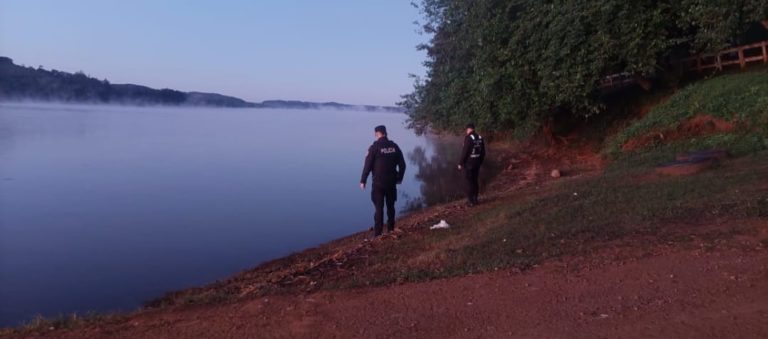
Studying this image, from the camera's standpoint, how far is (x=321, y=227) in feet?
55.5

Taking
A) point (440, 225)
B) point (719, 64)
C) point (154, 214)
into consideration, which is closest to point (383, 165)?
point (440, 225)

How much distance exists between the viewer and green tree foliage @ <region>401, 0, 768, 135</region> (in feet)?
64.7

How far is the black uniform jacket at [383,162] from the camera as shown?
10523 mm

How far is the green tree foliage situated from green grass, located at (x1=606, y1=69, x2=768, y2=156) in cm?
124

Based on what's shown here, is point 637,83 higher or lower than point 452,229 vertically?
higher

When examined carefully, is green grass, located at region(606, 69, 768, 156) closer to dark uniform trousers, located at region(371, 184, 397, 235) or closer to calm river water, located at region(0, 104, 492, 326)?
calm river water, located at region(0, 104, 492, 326)

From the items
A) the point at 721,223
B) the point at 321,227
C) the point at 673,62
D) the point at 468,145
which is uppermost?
the point at 673,62

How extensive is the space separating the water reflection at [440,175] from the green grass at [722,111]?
527 cm

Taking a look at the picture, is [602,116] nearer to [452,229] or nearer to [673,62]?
[673,62]

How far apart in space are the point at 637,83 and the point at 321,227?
53.1ft

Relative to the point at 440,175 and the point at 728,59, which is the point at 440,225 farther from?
the point at 728,59

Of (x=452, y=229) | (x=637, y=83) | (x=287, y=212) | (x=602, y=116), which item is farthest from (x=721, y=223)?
(x=637, y=83)

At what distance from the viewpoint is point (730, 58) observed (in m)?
24.8

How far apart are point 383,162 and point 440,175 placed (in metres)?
18.3
